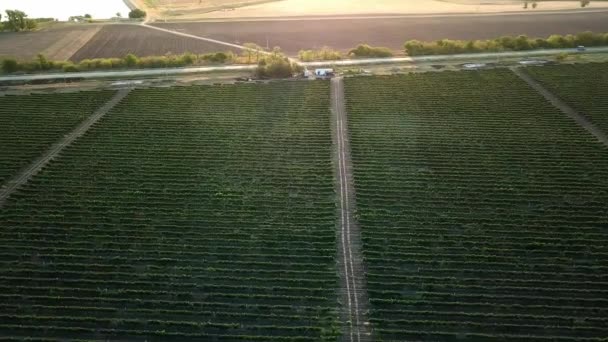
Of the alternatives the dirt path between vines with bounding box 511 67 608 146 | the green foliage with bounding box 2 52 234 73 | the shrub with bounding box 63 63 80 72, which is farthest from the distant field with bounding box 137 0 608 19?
the dirt path between vines with bounding box 511 67 608 146

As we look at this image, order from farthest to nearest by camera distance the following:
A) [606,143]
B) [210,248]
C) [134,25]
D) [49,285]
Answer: [134,25], [606,143], [210,248], [49,285]

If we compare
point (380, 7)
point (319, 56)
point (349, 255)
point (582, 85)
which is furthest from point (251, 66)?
point (380, 7)

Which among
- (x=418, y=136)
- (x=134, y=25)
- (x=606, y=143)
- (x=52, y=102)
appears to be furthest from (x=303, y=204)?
(x=134, y=25)

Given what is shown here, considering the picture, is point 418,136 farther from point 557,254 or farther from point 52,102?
point 52,102

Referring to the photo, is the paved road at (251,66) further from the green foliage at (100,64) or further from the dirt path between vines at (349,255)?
the dirt path between vines at (349,255)

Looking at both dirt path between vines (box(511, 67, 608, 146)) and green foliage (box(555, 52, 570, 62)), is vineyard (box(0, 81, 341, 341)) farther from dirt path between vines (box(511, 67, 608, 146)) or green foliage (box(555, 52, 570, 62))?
green foliage (box(555, 52, 570, 62))

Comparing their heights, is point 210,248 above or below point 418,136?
below
